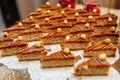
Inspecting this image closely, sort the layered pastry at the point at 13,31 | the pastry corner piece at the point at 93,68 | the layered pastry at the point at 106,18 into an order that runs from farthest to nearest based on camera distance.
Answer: the layered pastry at the point at 106,18
the layered pastry at the point at 13,31
the pastry corner piece at the point at 93,68

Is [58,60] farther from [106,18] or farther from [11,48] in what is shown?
[106,18]

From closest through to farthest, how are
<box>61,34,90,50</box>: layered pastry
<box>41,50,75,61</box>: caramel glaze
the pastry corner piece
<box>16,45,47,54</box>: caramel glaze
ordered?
1. the pastry corner piece
2. <box>41,50,75,61</box>: caramel glaze
3. <box>16,45,47,54</box>: caramel glaze
4. <box>61,34,90,50</box>: layered pastry

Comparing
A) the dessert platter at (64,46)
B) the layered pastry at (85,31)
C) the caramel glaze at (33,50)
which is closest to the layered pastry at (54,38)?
the dessert platter at (64,46)

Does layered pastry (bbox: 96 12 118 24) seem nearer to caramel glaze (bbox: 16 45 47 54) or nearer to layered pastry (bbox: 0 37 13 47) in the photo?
caramel glaze (bbox: 16 45 47 54)

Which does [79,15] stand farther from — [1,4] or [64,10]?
[1,4]

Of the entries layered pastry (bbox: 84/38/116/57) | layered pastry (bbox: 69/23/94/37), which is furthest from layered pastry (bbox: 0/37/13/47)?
layered pastry (bbox: 84/38/116/57)

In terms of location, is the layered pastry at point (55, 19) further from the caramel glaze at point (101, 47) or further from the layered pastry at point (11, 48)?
the caramel glaze at point (101, 47)
